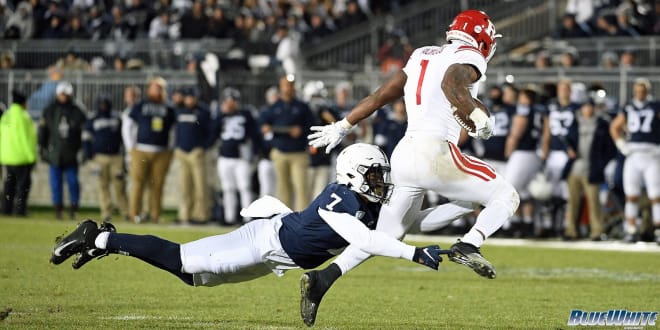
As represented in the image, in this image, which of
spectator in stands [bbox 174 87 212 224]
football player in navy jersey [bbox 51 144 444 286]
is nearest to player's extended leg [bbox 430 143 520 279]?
football player in navy jersey [bbox 51 144 444 286]

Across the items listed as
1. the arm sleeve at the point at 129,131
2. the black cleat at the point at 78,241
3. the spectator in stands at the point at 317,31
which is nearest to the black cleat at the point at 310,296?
the black cleat at the point at 78,241

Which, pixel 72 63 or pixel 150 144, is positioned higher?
pixel 72 63

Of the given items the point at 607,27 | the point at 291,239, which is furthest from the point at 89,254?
the point at 607,27

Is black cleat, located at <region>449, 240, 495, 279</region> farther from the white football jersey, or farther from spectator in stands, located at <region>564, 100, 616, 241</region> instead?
spectator in stands, located at <region>564, 100, 616, 241</region>

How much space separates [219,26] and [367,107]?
16163 mm

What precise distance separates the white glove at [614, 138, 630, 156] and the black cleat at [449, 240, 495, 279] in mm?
8456

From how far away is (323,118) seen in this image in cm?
1714

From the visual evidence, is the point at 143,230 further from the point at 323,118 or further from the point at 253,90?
the point at 253,90

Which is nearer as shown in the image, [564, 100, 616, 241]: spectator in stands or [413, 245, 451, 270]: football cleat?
[413, 245, 451, 270]: football cleat

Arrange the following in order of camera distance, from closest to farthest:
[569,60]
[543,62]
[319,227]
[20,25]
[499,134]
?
1. [319,227]
2. [499,134]
3. [569,60]
4. [543,62]
5. [20,25]

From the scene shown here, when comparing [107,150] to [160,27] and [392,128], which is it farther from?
[160,27]

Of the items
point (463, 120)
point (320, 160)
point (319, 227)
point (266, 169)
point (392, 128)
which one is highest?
point (463, 120)

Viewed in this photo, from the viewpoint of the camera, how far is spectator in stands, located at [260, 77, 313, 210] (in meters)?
16.7

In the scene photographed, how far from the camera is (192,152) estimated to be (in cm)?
1783
